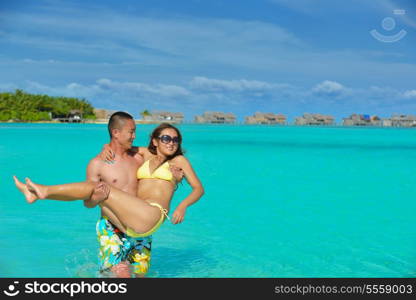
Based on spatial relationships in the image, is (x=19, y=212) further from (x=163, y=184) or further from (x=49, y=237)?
(x=163, y=184)

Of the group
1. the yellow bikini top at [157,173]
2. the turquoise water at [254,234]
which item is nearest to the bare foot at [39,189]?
the yellow bikini top at [157,173]

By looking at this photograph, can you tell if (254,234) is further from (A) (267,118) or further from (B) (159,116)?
(A) (267,118)

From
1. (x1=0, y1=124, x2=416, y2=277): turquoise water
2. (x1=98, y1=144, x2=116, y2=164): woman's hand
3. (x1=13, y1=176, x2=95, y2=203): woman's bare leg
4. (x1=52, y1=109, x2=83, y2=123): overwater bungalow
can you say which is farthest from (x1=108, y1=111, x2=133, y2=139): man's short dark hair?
(x1=52, y1=109, x2=83, y2=123): overwater bungalow

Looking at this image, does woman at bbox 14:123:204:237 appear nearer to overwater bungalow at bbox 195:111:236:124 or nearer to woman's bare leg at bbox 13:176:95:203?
woman's bare leg at bbox 13:176:95:203

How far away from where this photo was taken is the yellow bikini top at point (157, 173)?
3938mm

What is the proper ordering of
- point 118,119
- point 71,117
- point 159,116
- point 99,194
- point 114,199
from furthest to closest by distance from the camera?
point 159,116, point 71,117, point 118,119, point 114,199, point 99,194

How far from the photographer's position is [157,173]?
12.9 ft

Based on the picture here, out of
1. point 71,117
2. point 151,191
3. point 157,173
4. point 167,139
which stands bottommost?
point 151,191

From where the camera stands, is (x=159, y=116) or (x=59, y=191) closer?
(x=59, y=191)

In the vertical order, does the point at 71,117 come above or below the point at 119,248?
above

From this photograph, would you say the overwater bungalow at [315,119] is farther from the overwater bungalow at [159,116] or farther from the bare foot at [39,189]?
the bare foot at [39,189]

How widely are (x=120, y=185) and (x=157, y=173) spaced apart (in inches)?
11.8

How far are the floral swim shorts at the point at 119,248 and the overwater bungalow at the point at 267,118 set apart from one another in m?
174

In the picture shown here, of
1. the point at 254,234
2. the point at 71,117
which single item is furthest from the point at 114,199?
the point at 71,117
